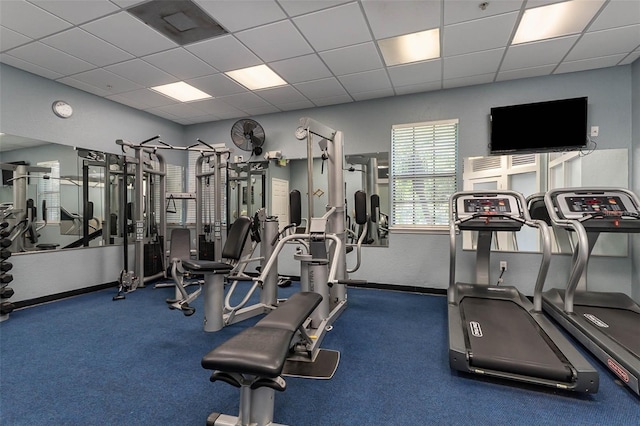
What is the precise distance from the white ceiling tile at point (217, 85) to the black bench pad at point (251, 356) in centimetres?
368

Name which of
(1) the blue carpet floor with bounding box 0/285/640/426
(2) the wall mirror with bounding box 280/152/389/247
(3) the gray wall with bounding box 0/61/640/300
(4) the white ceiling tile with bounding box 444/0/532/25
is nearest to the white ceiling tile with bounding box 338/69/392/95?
(3) the gray wall with bounding box 0/61/640/300

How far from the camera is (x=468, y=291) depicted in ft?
11.7

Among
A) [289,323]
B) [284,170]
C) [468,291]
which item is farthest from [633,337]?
[284,170]

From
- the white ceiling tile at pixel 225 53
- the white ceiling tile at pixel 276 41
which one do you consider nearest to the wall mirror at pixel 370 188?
the white ceiling tile at pixel 276 41

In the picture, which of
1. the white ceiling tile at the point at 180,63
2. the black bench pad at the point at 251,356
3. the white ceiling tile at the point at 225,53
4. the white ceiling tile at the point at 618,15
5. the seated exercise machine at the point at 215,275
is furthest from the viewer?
the white ceiling tile at the point at 180,63

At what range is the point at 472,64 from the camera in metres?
3.66

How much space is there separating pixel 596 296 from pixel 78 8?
5765 millimetres

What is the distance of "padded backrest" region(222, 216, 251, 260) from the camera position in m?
3.17

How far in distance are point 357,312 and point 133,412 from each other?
95.0 inches

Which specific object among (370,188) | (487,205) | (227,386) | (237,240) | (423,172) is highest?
(423,172)

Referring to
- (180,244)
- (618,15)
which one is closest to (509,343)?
(618,15)

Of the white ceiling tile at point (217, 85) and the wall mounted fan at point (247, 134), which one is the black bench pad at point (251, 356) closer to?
the white ceiling tile at point (217, 85)

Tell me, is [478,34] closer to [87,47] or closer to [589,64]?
[589,64]

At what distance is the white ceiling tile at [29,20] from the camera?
8.71ft
